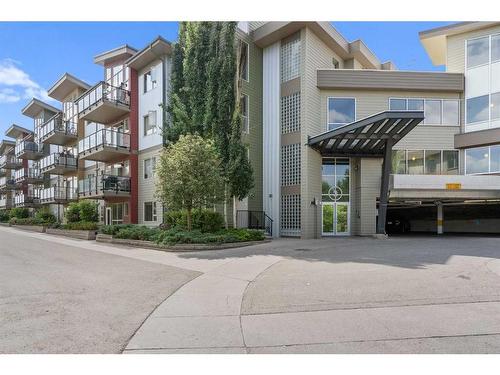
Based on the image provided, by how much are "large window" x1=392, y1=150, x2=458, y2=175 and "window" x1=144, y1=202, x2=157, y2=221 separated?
16.0m

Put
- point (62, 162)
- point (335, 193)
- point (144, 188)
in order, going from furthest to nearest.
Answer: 1. point (62, 162)
2. point (144, 188)
3. point (335, 193)

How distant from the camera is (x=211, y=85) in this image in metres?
18.5

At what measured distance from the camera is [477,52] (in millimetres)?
22391

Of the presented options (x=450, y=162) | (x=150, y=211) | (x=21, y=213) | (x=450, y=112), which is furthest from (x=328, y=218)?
(x=21, y=213)

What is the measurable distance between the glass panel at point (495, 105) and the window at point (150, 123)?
21.7 metres

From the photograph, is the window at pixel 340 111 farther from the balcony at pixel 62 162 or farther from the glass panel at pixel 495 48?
the balcony at pixel 62 162

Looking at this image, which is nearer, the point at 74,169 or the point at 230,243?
the point at 230,243

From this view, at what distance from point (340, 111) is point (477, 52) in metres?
9.96

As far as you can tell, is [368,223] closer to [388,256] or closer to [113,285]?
[388,256]

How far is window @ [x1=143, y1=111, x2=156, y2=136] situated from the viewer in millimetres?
22594

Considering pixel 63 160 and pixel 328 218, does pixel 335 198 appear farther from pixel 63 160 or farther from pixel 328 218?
pixel 63 160

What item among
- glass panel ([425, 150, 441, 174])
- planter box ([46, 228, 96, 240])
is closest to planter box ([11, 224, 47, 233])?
planter box ([46, 228, 96, 240])

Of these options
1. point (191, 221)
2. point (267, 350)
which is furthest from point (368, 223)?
point (267, 350)

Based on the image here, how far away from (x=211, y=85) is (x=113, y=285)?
43.0ft
